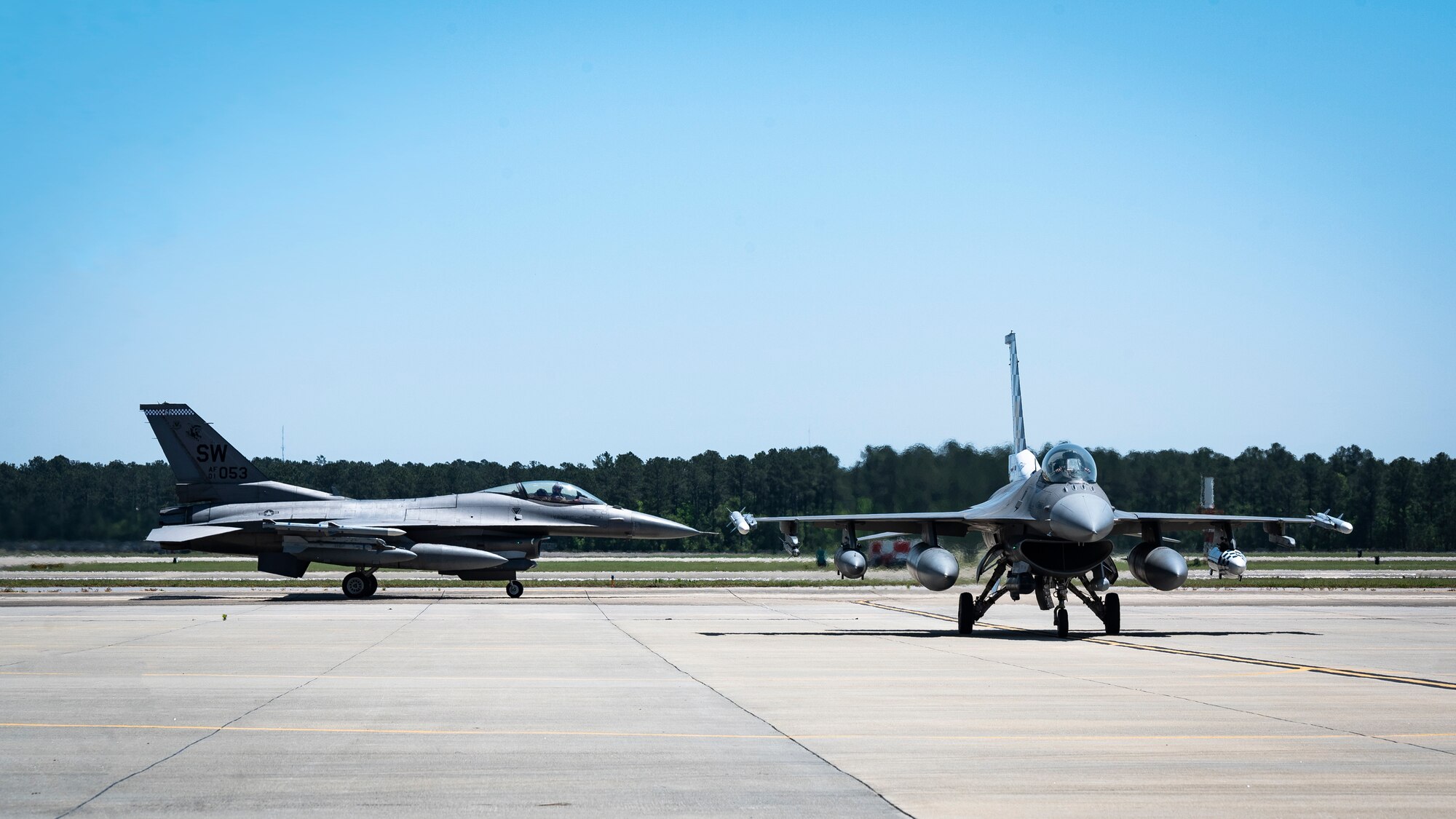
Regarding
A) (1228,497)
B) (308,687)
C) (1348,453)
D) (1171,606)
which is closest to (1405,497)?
(1348,453)

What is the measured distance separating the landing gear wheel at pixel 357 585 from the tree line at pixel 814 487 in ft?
18.0

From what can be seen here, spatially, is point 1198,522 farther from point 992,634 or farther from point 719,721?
point 719,721

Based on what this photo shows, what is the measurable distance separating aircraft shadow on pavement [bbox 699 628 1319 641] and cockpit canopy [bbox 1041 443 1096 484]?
2489 mm

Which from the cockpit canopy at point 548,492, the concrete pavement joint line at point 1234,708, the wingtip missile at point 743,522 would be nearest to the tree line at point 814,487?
the cockpit canopy at point 548,492

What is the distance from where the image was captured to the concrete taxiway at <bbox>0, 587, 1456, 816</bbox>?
639 centimetres

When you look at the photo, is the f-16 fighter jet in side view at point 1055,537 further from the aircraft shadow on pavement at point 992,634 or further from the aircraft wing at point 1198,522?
the aircraft shadow on pavement at point 992,634

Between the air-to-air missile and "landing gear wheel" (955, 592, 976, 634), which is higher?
the air-to-air missile

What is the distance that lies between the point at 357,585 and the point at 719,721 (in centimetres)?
2360

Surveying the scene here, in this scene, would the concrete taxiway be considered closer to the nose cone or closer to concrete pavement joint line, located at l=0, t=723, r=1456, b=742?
concrete pavement joint line, located at l=0, t=723, r=1456, b=742

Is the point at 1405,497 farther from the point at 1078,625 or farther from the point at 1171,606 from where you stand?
the point at 1078,625

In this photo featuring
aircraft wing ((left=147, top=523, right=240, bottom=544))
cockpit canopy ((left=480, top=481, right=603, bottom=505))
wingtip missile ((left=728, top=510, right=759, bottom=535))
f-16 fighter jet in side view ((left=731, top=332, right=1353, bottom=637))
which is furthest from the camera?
cockpit canopy ((left=480, top=481, right=603, bottom=505))

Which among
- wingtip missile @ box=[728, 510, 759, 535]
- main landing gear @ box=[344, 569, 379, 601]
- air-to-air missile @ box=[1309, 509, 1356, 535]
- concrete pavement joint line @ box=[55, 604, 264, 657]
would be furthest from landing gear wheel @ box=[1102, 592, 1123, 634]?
main landing gear @ box=[344, 569, 379, 601]

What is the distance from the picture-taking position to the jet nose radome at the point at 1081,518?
1738 cm

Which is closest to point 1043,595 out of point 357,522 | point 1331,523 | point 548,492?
point 1331,523
